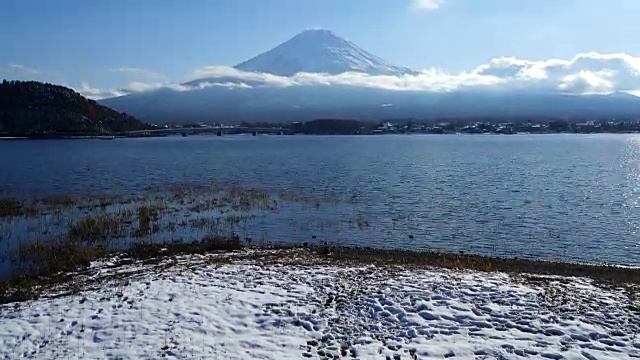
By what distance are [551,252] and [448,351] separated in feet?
43.6

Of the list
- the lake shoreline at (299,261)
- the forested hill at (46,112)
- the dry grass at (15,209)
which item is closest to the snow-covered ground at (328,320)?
the lake shoreline at (299,261)

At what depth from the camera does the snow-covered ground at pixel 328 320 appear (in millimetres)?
9070

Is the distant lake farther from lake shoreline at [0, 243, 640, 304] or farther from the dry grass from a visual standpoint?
the dry grass

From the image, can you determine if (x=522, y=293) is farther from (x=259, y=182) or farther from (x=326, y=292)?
(x=259, y=182)

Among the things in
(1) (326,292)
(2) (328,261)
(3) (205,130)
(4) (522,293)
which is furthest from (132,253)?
(3) (205,130)

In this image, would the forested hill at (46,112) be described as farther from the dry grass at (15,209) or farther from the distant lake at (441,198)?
the dry grass at (15,209)

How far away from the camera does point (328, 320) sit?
1047 centimetres

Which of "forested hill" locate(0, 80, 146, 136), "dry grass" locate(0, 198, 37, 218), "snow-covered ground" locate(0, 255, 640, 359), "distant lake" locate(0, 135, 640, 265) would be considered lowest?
"distant lake" locate(0, 135, 640, 265)

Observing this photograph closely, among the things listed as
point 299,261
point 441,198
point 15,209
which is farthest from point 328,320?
point 441,198

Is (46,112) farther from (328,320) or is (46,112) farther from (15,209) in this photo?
(328,320)

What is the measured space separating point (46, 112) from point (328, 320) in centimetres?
15399

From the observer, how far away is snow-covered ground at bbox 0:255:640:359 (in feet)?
29.8

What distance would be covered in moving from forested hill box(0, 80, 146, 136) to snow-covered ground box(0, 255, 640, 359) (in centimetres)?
14155

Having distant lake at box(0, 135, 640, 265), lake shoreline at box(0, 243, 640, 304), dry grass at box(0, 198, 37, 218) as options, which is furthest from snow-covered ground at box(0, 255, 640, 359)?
dry grass at box(0, 198, 37, 218)
